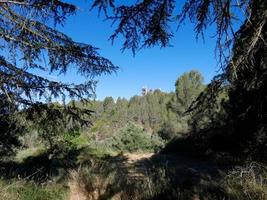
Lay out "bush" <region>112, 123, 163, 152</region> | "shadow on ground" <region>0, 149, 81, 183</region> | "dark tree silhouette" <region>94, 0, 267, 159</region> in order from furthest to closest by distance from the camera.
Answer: "bush" <region>112, 123, 163, 152</region>
"shadow on ground" <region>0, 149, 81, 183</region>
"dark tree silhouette" <region>94, 0, 267, 159</region>

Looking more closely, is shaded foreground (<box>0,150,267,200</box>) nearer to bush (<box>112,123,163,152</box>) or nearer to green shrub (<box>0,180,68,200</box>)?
green shrub (<box>0,180,68,200</box>)

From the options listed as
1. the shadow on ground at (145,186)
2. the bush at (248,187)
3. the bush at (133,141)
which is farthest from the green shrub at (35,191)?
the bush at (133,141)

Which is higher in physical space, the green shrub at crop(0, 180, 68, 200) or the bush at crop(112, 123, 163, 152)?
the bush at crop(112, 123, 163, 152)

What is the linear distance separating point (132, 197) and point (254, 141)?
6.92 meters

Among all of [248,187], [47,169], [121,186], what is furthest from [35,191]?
[47,169]

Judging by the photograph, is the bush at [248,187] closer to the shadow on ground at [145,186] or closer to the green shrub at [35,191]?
the shadow on ground at [145,186]

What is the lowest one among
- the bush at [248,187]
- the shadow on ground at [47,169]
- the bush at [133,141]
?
the bush at [248,187]

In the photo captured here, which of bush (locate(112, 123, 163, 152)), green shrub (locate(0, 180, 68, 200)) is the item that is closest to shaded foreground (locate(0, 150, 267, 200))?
green shrub (locate(0, 180, 68, 200))

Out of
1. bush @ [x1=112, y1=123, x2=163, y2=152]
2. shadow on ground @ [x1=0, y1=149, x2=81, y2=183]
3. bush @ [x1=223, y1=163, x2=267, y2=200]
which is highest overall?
bush @ [x1=112, y1=123, x2=163, y2=152]

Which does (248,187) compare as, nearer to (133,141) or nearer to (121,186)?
(121,186)

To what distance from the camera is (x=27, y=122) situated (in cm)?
774

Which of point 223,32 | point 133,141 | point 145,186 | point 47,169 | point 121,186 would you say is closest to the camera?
point 223,32

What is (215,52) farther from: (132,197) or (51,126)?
(51,126)

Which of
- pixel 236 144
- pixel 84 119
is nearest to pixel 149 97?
pixel 236 144
